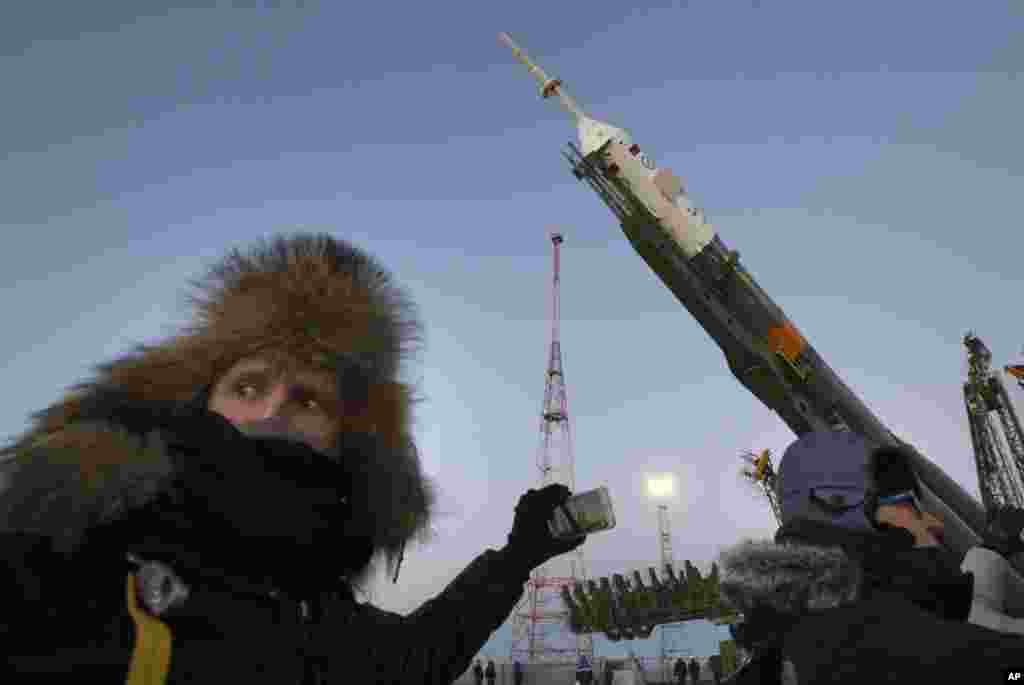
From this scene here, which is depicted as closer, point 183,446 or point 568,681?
point 183,446

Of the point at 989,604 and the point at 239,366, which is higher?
the point at 239,366

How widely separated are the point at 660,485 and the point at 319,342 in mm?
27256

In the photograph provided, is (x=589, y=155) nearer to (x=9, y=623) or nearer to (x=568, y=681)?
(x=9, y=623)

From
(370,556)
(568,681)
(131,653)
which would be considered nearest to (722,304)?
(370,556)

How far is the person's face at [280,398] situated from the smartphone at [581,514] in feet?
3.27

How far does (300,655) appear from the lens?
52.3 inches

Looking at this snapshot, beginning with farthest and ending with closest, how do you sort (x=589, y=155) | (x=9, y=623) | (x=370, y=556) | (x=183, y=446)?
(x=589, y=155) → (x=370, y=556) → (x=183, y=446) → (x=9, y=623)

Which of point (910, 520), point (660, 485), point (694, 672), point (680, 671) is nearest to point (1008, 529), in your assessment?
point (910, 520)

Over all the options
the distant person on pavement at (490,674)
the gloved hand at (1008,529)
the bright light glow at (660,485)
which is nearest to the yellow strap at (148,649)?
the gloved hand at (1008,529)

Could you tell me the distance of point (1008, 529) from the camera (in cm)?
361

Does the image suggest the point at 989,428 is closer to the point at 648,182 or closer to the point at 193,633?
the point at 648,182

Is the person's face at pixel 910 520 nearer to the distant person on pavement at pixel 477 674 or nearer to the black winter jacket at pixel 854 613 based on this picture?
the black winter jacket at pixel 854 613

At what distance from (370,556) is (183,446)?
75cm

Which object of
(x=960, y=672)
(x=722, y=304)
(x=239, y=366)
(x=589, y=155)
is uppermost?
(x=589, y=155)
